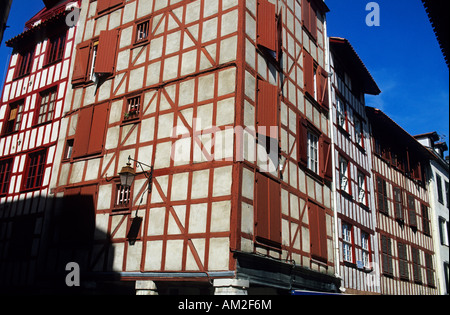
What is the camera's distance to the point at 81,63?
50.3 ft

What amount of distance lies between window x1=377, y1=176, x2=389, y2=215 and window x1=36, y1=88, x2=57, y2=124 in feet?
Result: 45.0

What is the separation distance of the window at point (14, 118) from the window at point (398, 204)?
16.6 metres

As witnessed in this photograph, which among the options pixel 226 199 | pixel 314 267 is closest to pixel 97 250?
pixel 226 199

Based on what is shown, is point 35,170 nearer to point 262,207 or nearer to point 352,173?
point 262,207

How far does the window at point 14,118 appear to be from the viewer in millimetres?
16922

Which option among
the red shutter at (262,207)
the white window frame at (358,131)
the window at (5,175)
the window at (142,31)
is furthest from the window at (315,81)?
the window at (5,175)

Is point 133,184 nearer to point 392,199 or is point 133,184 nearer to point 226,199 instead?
point 226,199

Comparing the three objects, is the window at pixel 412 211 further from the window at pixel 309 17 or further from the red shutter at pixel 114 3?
the red shutter at pixel 114 3

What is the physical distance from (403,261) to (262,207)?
11.3 meters

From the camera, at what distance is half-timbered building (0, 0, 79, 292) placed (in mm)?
14156

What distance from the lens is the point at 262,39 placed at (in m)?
12.7

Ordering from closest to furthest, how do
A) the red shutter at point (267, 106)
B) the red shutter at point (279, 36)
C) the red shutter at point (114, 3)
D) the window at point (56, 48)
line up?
1. the red shutter at point (267, 106)
2. the red shutter at point (279, 36)
3. the red shutter at point (114, 3)
4. the window at point (56, 48)

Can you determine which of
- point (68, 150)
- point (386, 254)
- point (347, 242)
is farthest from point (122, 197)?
point (386, 254)

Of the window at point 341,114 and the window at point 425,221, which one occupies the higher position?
the window at point 341,114
